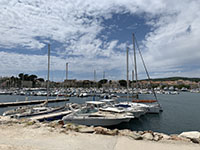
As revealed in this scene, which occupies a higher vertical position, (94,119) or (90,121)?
(94,119)

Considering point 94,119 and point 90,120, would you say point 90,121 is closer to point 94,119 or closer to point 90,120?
point 90,120

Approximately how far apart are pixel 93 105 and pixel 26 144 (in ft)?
48.5

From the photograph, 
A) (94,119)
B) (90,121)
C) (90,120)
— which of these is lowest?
(90,121)

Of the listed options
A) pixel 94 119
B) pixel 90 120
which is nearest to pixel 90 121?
pixel 90 120

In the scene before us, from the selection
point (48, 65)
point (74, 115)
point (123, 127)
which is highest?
point (48, 65)

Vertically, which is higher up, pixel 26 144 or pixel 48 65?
pixel 48 65

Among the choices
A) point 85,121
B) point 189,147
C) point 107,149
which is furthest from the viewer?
point 85,121

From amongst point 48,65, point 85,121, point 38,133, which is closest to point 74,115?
point 85,121

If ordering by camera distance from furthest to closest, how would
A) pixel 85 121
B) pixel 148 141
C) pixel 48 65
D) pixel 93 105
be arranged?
pixel 48 65 → pixel 93 105 → pixel 85 121 → pixel 148 141

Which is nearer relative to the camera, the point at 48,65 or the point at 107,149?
the point at 107,149

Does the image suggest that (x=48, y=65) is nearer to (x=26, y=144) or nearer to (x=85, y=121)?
(x=85, y=121)

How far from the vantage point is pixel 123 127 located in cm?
1659

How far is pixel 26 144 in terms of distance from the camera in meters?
7.14

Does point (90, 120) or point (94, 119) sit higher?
point (94, 119)
